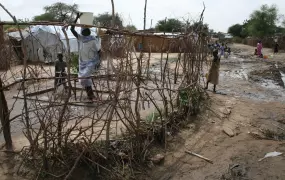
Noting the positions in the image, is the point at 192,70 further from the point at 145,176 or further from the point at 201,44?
the point at 145,176

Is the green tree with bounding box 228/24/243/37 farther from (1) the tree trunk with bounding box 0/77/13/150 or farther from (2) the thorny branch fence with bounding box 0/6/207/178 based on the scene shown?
(1) the tree trunk with bounding box 0/77/13/150

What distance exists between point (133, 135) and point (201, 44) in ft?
12.0

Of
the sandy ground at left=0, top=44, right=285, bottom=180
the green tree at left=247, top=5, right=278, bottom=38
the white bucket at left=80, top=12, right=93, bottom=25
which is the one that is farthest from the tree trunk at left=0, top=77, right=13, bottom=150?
the green tree at left=247, top=5, right=278, bottom=38

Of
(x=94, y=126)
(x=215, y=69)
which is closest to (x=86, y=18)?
(x=94, y=126)

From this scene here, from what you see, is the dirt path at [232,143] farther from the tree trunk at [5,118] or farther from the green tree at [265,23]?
the green tree at [265,23]

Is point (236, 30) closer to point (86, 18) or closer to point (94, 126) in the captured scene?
point (86, 18)

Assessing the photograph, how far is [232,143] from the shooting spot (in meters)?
4.98

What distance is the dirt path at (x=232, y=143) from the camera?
13.1 feet

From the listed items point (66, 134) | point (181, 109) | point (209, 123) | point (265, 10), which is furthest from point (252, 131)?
point (265, 10)

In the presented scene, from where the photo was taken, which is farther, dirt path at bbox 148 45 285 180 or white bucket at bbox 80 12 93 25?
white bucket at bbox 80 12 93 25

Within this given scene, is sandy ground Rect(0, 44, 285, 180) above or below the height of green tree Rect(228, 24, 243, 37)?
below

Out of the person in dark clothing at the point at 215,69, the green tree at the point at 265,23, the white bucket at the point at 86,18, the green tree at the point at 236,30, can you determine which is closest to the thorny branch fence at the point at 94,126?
the white bucket at the point at 86,18

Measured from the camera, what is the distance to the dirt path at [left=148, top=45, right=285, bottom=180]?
3.99 metres

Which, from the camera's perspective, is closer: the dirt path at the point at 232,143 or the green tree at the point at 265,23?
the dirt path at the point at 232,143
